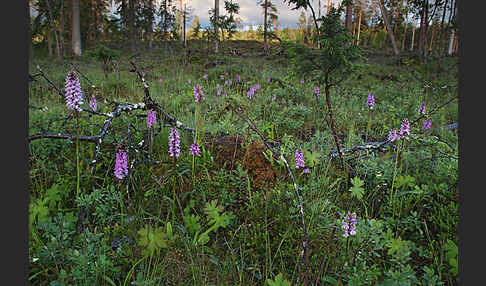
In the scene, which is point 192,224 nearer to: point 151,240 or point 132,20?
point 151,240

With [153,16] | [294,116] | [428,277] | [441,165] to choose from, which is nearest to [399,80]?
[294,116]

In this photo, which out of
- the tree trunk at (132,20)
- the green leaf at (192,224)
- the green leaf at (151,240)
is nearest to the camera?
the green leaf at (151,240)

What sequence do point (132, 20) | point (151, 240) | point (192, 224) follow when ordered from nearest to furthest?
1. point (151, 240)
2. point (192, 224)
3. point (132, 20)

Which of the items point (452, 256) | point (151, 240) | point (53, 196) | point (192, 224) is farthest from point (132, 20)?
point (452, 256)

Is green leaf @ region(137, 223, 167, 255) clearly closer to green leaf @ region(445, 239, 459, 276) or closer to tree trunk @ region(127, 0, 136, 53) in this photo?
green leaf @ region(445, 239, 459, 276)

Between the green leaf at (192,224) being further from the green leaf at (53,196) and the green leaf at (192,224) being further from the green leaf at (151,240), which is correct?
the green leaf at (53,196)

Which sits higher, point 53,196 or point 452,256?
point 53,196

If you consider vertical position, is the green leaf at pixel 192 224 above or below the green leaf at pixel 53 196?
below

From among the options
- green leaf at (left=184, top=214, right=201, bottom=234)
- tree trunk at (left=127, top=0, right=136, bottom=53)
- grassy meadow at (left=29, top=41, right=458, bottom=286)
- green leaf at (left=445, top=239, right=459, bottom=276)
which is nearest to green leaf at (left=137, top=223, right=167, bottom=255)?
grassy meadow at (left=29, top=41, right=458, bottom=286)

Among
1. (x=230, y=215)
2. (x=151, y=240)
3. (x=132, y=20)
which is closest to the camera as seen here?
(x=151, y=240)

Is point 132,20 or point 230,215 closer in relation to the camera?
point 230,215

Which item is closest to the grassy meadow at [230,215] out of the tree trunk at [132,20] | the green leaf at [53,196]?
the green leaf at [53,196]

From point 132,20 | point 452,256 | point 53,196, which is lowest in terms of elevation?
point 452,256

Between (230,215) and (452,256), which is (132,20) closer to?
(230,215)
